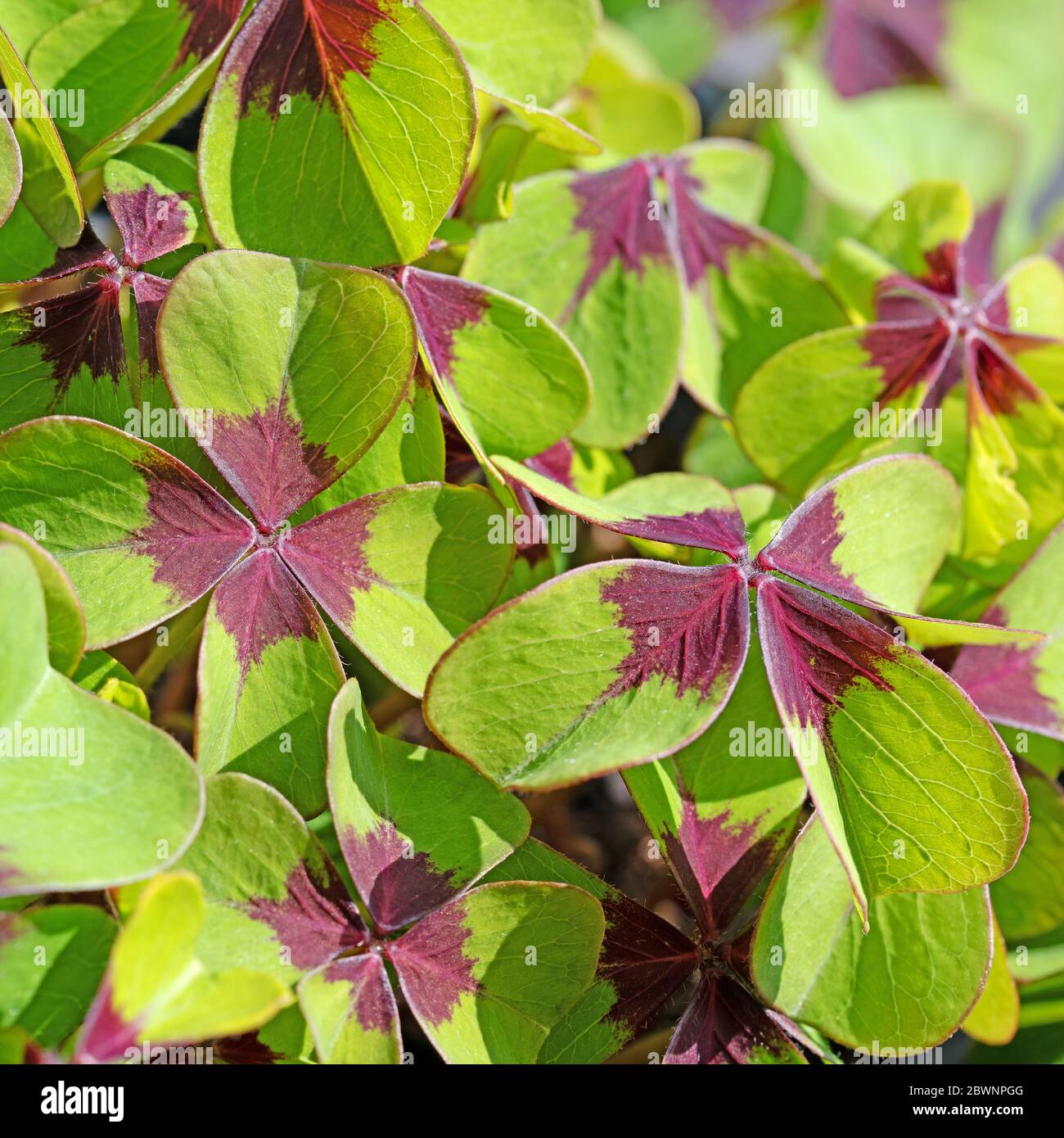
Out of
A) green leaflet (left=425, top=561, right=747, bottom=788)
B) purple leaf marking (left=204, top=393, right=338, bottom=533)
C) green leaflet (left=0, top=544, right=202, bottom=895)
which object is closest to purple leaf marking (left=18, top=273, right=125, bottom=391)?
purple leaf marking (left=204, top=393, right=338, bottom=533)

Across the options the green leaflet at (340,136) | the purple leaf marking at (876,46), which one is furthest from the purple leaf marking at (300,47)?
the purple leaf marking at (876,46)

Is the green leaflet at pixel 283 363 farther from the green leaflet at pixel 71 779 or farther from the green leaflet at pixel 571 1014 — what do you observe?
the green leaflet at pixel 571 1014

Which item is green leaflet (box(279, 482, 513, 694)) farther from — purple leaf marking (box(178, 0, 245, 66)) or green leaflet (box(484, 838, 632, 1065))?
purple leaf marking (box(178, 0, 245, 66))

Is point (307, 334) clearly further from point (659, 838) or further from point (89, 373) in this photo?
point (659, 838)

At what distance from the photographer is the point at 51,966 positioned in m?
0.59

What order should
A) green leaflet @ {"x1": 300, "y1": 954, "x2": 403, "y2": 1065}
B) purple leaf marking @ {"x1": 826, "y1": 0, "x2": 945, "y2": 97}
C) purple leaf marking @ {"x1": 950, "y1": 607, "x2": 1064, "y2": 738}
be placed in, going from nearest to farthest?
green leaflet @ {"x1": 300, "y1": 954, "x2": 403, "y2": 1065} < purple leaf marking @ {"x1": 950, "y1": 607, "x2": 1064, "y2": 738} < purple leaf marking @ {"x1": 826, "y1": 0, "x2": 945, "y2": 97}

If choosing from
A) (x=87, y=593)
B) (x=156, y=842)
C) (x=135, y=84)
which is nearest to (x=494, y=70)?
(x=135, y=84)

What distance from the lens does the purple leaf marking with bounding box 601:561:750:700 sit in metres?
0.66

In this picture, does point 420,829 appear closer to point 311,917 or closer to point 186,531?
point 311,917

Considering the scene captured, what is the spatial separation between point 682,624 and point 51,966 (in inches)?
16.6

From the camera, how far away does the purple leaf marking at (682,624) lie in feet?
2.16

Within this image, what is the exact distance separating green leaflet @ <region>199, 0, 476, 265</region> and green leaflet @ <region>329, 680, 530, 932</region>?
310mm

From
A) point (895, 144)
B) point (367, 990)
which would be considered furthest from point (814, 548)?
point (895, 144)
